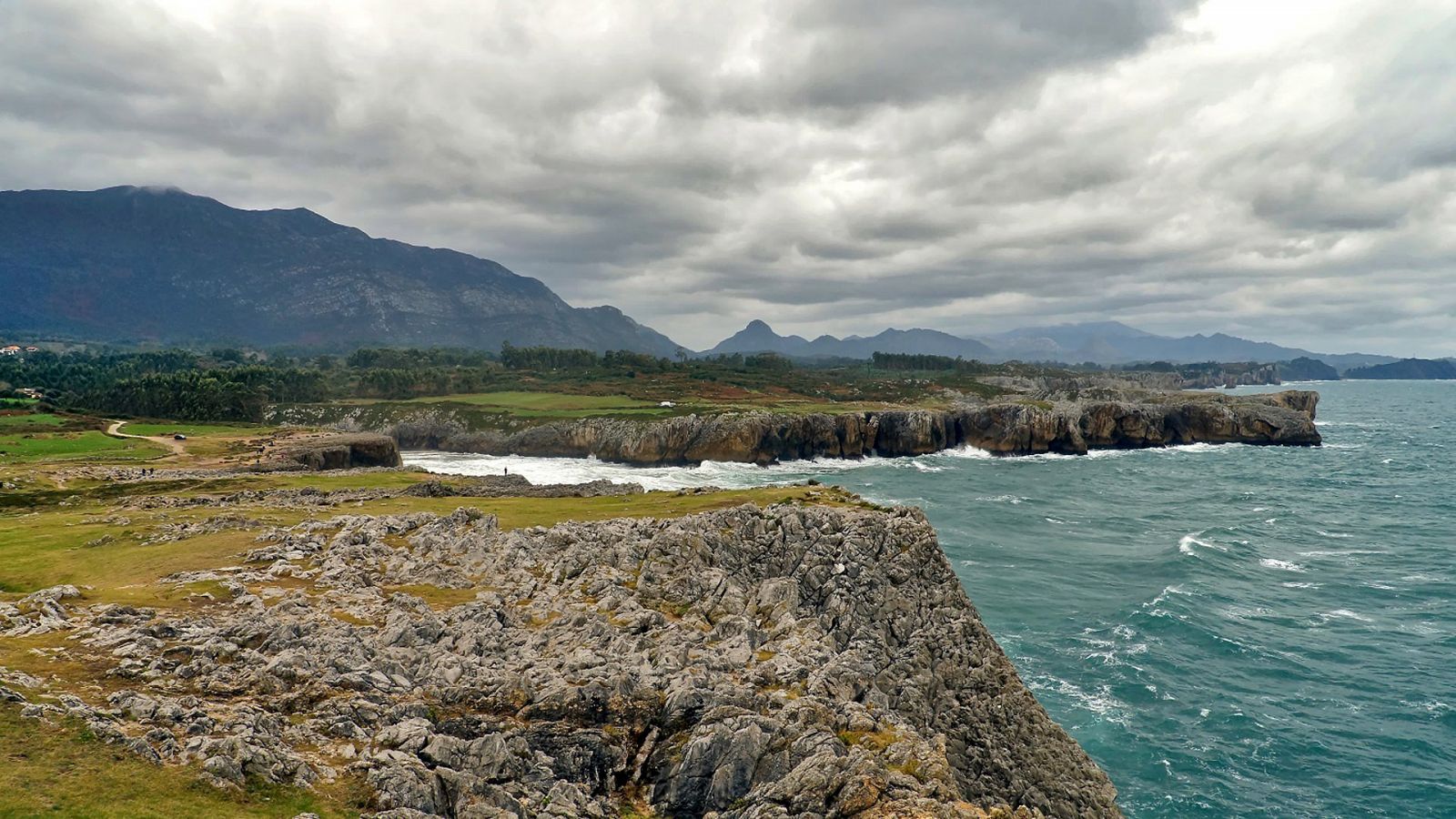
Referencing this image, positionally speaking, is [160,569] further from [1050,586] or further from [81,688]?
[1050,586]

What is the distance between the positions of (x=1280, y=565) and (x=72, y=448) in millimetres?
115461

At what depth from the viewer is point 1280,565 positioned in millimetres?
57156

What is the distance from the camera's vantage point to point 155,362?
187 metres

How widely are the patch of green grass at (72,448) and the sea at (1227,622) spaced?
3309 cm

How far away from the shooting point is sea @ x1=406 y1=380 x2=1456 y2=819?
3022cm

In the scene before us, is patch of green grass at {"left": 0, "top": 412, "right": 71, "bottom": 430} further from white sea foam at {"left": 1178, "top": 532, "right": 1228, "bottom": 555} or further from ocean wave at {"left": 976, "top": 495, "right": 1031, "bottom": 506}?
white sea foam at {"left": 1178, "top": 532, "right": 1228, "bottom": 555}

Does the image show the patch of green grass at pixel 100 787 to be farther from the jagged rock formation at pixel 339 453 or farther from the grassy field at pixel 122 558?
the jagged rock formation at pixel 339 453

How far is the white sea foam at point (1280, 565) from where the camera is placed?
56125mm

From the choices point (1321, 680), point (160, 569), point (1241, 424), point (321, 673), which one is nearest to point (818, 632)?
point (321, 673)

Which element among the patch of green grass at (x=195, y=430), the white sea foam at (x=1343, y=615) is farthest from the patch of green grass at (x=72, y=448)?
the white sea foam at (x=1343, y=615)

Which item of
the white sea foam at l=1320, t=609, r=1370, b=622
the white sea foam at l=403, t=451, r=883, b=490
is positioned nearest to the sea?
the white sea foam at l=1320, t=609, r=1370, b=622

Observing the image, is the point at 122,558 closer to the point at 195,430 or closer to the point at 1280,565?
the point at 1280,565

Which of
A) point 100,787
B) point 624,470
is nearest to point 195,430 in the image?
point 624,470

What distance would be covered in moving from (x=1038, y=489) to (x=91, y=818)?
3614 inches
